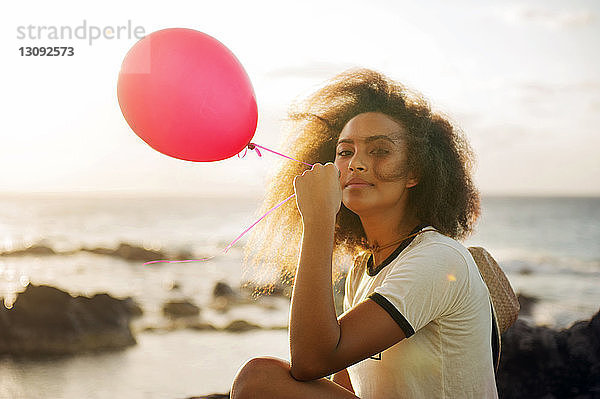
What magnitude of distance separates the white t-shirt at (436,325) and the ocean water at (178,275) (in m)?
1.40

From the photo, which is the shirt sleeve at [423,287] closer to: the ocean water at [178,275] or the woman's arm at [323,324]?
the woman's arm at [323,324]

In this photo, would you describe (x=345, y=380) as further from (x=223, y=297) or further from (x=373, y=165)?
(x=223, y=297)

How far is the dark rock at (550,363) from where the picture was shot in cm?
419

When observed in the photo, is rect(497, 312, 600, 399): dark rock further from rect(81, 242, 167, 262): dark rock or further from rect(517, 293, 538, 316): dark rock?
rect(81, 242, 167, 262): dark rock

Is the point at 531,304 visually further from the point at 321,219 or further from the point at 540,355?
the point at 321,219

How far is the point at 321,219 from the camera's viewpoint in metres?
2.29

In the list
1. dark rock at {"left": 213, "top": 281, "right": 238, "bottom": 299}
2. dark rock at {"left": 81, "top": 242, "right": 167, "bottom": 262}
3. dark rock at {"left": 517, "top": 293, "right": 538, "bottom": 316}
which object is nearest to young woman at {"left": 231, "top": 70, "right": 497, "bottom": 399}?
dark rock at {"left": 213, "top": 281, "right": 238, "bottom": 299}

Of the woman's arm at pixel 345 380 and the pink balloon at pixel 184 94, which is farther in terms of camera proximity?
the woman's arm at pixel 345 380

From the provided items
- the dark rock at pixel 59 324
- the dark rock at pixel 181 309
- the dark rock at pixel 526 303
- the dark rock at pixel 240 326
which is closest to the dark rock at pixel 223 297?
the dark rock at pixel 181 309

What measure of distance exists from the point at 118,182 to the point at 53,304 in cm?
2274

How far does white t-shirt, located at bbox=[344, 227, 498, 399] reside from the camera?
2.14m

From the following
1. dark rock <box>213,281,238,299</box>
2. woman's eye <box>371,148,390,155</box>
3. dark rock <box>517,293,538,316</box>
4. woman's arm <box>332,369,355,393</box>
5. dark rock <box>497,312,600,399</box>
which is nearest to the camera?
woman's eye <box>371,148,390,155</box>

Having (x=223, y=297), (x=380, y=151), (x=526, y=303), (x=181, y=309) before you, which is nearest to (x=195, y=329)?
(x=181, y=309)

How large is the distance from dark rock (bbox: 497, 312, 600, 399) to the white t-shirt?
2.00 meters
